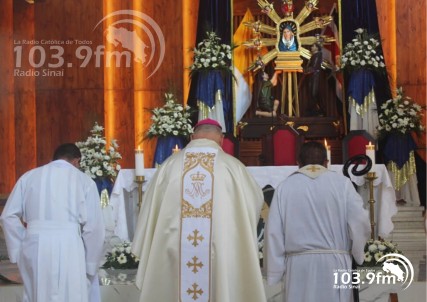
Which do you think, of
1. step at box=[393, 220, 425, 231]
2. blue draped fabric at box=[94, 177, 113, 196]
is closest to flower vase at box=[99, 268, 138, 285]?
blue draped fabric at box=[94, 177, 113, 196]

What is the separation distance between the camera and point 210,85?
1283 centimetres

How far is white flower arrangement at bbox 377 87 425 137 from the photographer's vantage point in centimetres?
1191

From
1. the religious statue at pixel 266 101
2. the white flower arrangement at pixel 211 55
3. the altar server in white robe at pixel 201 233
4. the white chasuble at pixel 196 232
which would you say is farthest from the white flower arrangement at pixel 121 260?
the religious statue at pixel 266 101

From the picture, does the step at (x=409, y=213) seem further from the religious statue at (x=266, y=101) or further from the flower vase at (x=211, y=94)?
the flower vase at (x=211, y=94)

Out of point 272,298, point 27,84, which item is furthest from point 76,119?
point 272,298

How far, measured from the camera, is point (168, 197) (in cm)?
670

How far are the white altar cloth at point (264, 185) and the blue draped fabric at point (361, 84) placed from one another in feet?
8.71

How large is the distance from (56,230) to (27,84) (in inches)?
291

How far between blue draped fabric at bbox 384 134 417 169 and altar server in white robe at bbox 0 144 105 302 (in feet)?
19.1

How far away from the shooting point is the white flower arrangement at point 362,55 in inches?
497

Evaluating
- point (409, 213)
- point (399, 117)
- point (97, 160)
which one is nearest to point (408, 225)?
point (409, 213)

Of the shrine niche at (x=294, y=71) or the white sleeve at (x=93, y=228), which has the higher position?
the shrine niche at (x=294, y=71)

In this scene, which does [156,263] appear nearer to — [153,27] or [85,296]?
[85,296]

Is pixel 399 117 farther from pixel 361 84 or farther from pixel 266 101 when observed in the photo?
pixel 266 101
